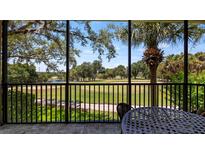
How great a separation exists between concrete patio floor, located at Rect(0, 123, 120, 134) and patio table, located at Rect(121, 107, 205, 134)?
1788 mm

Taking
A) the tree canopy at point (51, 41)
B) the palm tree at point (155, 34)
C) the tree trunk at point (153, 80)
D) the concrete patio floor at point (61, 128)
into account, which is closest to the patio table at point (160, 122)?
the concrete patio floor at point (61, 128)

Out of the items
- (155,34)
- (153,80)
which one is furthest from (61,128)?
(155,34)

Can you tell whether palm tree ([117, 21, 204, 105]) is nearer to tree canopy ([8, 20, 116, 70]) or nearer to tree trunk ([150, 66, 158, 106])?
tree trunk ([150, 66, 158, 106])

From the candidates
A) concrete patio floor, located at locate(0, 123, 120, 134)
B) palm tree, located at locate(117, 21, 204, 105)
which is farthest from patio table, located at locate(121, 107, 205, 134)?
palm tree, located at locate(117, 21, 204, 105)

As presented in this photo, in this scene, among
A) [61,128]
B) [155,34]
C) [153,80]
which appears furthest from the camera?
[155,34]

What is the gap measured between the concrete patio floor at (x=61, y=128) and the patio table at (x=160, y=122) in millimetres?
1788

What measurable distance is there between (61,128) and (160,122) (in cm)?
270

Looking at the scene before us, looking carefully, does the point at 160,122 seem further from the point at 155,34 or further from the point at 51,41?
the point at 51,41

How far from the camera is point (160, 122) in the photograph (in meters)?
2.37

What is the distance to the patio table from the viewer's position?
6.63 feet
